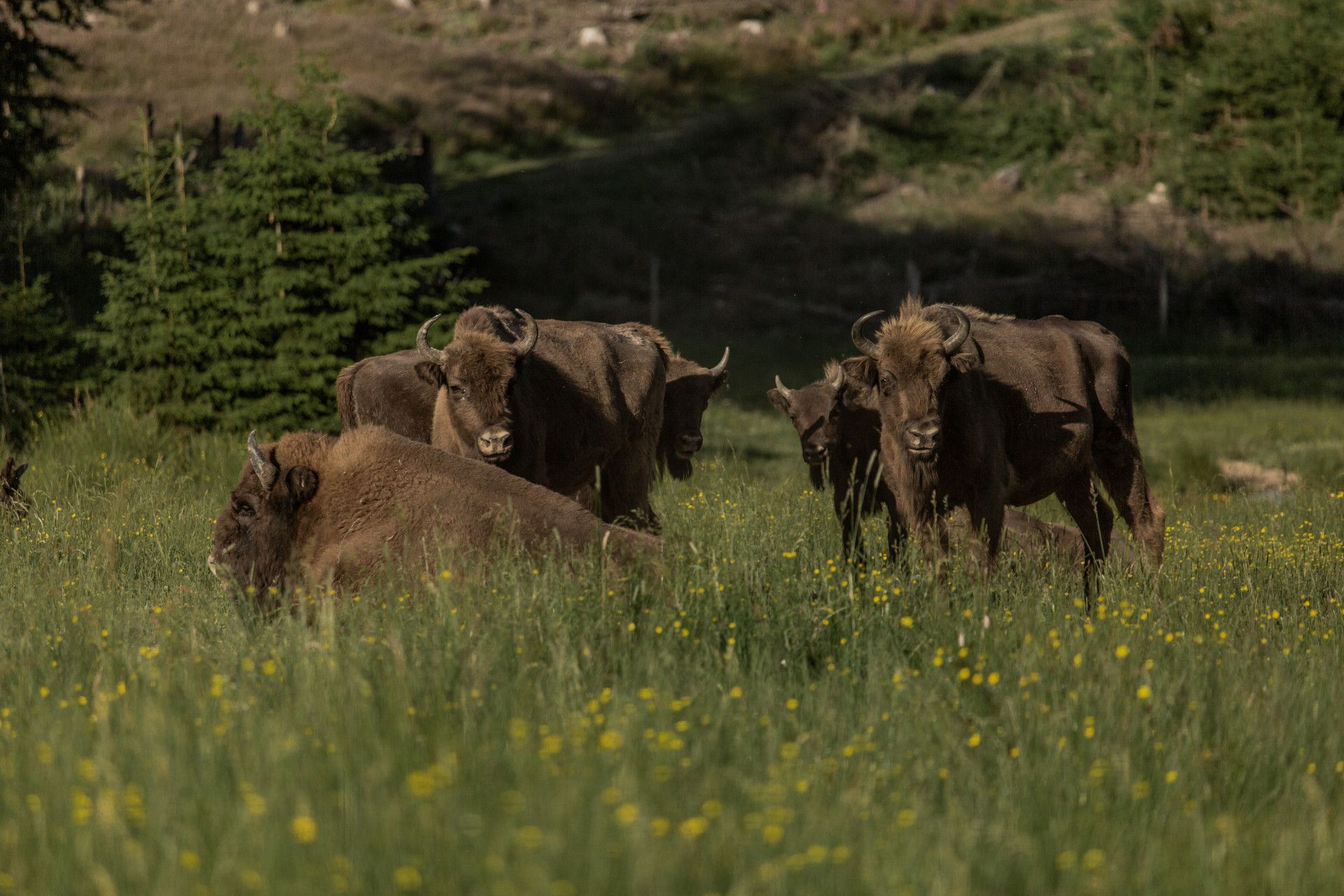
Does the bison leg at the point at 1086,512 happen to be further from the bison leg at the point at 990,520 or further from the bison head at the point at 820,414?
the bison head at the point at 820,414

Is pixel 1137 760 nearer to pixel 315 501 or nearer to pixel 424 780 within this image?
pixel 424 780

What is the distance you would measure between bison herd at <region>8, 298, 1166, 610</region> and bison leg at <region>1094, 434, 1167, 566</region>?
0.01m

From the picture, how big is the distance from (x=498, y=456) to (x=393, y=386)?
6.77ft

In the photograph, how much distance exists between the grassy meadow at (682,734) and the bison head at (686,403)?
4.88m

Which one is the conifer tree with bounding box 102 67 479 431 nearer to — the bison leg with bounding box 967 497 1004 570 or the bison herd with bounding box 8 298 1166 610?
the bison herd with bounding box 8 298 1166 610

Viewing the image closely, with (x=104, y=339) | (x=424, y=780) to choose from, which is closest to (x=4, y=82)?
(x=104, y=339)

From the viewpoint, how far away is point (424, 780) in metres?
3.86

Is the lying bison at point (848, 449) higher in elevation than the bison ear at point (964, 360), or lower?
lower

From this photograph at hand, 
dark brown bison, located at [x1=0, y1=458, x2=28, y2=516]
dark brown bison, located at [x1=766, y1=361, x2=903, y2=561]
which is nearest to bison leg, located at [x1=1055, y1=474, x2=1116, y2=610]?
dark brown bison, located at [x1=766, y1=361, x2=903, y2=561]

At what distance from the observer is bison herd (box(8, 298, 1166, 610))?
7598 millimetres

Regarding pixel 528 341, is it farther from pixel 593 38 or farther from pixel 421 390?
pixel 593 38

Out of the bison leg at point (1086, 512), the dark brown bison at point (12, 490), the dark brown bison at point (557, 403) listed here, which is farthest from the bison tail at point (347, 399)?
the bison leg at point (1086, 512)

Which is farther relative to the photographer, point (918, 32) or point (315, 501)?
point (918, 32)

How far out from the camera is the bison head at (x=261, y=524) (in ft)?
25.4
